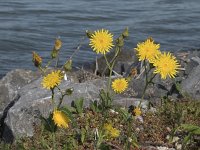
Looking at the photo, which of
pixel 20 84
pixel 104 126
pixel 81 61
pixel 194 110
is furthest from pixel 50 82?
pixel 81 61

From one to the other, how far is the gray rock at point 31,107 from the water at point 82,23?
5.28 m

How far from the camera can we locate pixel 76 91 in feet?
19.6

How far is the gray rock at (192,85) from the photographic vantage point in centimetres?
612

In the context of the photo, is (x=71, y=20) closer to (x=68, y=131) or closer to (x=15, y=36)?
(x=15, y=36)

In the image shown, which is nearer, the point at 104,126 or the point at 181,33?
the point at 104,126

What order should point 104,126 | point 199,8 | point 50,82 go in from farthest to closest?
point 199,8, point 104,126, point 50,82

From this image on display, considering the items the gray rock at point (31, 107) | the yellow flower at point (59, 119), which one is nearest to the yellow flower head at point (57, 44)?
the yellow flower at point (59, 119)

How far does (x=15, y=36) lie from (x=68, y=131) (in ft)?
28.6

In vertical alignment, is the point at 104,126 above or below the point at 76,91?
above

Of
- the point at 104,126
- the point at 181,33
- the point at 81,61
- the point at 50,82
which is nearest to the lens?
the point at 50,82

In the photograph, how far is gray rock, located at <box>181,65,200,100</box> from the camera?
241 inches

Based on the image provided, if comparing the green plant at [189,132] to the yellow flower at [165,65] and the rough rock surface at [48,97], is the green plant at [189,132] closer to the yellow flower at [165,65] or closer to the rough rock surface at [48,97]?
the rough rock surface at [48,97]

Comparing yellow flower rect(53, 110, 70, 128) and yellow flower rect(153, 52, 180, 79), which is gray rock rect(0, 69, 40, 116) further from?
yellow flower rect(153, 52, 180, 79)

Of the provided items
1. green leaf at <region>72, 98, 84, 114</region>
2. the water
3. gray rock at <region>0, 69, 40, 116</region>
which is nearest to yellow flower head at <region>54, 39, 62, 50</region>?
green leaf at <region>72, 98, 84, 114</region>
